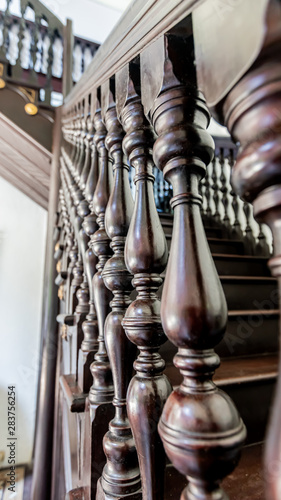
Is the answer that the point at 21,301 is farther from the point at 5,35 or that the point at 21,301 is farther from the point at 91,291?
the point at 91,291

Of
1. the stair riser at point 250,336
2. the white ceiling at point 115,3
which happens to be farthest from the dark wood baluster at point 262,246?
the white ceiling at point 115,3

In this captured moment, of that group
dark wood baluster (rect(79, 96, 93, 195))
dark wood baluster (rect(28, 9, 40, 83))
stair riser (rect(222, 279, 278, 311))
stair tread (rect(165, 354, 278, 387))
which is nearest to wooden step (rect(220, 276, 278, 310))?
stair riser (rect(222, 279, 278, 311))

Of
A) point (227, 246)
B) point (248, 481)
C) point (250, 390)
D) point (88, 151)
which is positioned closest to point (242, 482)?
point (248, 481)

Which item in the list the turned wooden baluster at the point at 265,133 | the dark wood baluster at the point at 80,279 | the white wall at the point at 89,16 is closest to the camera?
the turned wooden baluster at the point at 265,133

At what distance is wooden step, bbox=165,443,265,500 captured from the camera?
0.56 meters

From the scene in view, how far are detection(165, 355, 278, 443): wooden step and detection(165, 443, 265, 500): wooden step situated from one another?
10 centimetres

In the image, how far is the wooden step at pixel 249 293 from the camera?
1294mm

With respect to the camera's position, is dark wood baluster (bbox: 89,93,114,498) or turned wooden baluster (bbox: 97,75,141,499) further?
dark wood baluster (bbox: 89,93,114,498)

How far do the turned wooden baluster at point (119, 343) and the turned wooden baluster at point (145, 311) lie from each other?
99 mm

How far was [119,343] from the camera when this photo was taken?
62 centimetres

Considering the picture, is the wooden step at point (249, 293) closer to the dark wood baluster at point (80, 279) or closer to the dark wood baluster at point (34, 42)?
the dark wood baluster at point (80, 279)

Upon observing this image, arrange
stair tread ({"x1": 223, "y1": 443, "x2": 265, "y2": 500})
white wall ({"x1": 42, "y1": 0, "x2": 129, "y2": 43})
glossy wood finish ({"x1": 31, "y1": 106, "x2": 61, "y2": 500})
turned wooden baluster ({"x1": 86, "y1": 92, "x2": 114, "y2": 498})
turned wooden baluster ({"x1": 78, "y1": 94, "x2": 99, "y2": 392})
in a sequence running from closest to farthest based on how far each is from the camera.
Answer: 1. stair tread ({"x1": 223, "y1": 443, "x2": 265, "y2": 500})
2. turned wooden baluster ({"x1": 86, "y1": 92, "x2": 114, "y2": 498})
3. turned wooden baluster ({"x1": 78, "y1": 94, "x2": 99, "y2": 392})
4. glossy wood finish ({"x1": 31, "y1": 106, "x2": 61, "y2": 500})
5. white wall ({"x1": 42, "y1": 0, "x2": 129, "y2": 43})

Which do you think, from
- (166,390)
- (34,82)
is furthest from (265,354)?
(34,82)

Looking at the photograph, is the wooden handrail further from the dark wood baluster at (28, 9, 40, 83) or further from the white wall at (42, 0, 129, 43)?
the white wall at (42, 0, 129, 43)
